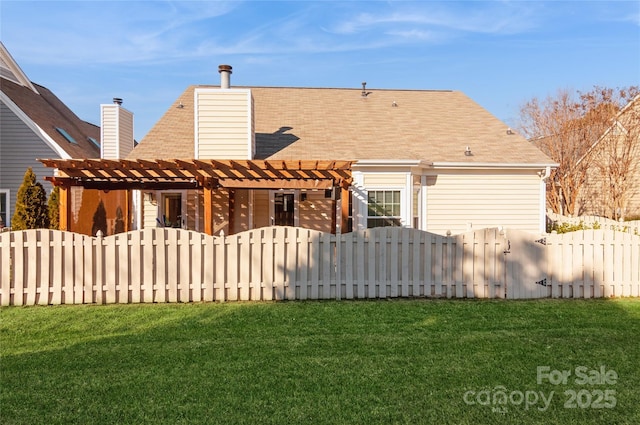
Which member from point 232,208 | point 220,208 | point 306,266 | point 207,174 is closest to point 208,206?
point 207,174

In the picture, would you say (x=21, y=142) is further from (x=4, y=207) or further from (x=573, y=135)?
(x=573, y=135)

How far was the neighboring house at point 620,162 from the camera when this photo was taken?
1961 centimetres

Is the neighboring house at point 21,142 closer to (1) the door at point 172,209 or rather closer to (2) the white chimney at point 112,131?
(2) the white chimney at point 112,131

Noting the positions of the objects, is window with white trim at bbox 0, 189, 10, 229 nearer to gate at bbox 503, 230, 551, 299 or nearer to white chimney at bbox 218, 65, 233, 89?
white chimney at bbox 218, 65, 233, 89

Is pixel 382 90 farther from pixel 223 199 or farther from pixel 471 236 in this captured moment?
pixel 471 236

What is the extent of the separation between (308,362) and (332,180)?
289 inches

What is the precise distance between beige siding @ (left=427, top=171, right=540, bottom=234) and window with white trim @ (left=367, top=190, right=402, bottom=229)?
133 centimetres

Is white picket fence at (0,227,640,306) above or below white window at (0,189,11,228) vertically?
below

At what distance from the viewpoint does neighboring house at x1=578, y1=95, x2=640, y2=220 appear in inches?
772

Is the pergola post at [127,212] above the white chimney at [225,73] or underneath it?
underneath

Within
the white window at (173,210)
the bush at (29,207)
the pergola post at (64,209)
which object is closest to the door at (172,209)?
the white window at (173,210)

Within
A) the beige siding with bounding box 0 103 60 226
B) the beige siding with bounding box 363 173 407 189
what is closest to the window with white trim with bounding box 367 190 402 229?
the beige siding with bounding box 363 173 407 189

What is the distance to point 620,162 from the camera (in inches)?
781

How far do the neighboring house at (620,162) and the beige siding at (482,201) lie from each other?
927 centimetres
